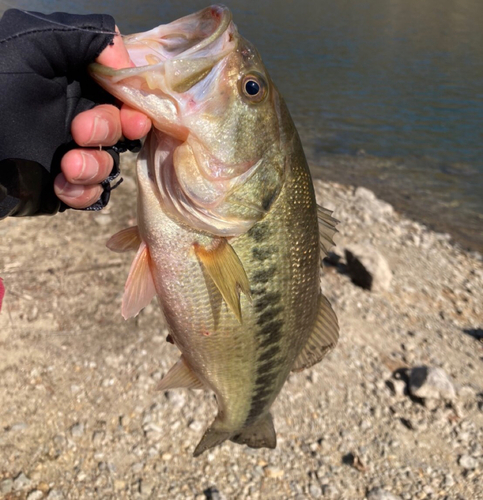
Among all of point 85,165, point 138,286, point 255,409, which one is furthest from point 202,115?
point 255,409

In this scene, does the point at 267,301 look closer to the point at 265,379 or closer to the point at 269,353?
the point at 269,353

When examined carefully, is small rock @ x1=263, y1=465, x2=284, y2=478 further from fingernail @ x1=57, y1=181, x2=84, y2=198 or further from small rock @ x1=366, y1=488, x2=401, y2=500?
fingernail @ x1=57, y1=181, x2=84, y2=198

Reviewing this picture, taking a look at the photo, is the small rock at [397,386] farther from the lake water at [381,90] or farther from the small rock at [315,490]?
the lake water at [381,90]

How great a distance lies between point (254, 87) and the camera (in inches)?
86.0

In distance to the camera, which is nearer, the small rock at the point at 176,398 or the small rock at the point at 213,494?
the small rock at the point at 213,494

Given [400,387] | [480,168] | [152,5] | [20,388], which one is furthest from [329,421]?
[152,5]

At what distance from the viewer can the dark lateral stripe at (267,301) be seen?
8.11 feet

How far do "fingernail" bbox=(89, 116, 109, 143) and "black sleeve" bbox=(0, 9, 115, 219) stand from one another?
0.26m

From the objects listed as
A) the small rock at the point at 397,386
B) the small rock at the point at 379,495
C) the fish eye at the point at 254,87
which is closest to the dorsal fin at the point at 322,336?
the fish eye at the point at 254,87

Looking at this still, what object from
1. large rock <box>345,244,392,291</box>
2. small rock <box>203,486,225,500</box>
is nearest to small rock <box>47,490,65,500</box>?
small rock <box>203,486,225,500</box>

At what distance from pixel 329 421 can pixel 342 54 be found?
14.9m

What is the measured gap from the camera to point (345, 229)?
6.93 m

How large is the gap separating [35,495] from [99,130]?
2.42m

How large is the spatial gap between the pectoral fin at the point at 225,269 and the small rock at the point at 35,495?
2019mm
